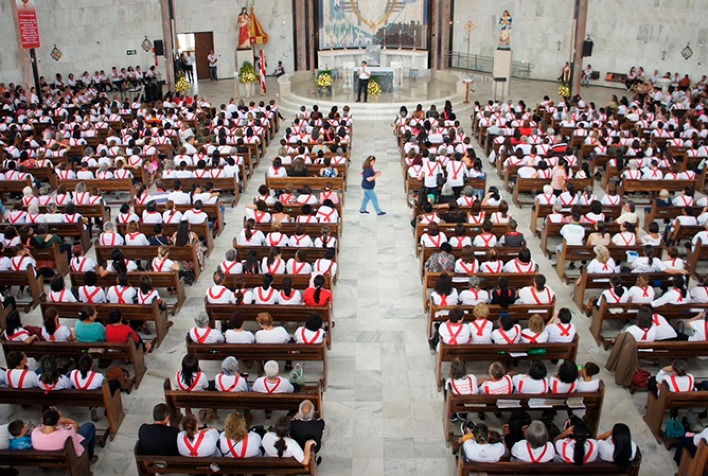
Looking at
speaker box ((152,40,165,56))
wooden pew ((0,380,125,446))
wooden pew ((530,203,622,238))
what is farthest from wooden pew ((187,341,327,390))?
speaker box ((152,40,165,56))

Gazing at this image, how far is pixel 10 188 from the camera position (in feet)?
46.7

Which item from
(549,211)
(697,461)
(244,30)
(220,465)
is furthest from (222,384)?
(244,30)

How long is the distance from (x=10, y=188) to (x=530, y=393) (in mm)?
11980

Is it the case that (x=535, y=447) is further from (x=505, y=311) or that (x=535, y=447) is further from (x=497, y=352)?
(x=505, y=311)

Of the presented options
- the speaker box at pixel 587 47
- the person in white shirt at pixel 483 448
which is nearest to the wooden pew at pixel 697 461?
the person in white shirt at pixel 483 448

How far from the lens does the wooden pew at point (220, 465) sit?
6.30 metres

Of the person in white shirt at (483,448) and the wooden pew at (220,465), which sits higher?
the person in white shirt at (483,448)

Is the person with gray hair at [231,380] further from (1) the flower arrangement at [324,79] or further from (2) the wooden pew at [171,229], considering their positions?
(1) the flower arrangement at [324,79]

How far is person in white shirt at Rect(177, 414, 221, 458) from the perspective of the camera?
637 centimetres

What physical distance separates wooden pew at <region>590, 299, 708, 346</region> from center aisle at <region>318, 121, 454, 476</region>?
239 centimetres

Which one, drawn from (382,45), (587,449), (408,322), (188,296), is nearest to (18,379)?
(188,296)

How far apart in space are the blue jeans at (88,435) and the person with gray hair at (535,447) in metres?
4.38

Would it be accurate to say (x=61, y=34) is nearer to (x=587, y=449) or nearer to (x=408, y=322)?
(x=408, y=322)

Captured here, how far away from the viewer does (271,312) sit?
29.2ft
